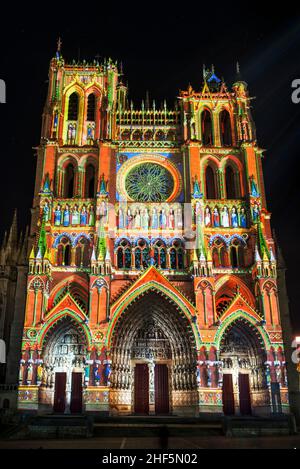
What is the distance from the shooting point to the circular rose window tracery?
128 ft

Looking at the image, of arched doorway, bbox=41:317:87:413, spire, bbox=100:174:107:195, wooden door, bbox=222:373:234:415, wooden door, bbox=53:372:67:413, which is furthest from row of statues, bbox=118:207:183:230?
wooden door, bbox=53:372:67:413

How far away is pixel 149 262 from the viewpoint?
34875mm

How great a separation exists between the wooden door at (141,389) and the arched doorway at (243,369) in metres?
5.63

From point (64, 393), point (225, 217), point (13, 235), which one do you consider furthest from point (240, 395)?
point (13, 235)

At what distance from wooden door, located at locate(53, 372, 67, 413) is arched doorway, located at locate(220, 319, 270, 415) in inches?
454

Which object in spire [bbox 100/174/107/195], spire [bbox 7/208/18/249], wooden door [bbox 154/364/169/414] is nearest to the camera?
wooden door [bbox 154/364/169/414]

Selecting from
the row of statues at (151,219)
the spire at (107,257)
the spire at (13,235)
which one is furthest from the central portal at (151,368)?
the spire at (13,235)

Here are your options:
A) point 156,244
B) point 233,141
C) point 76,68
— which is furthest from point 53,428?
point 76,68

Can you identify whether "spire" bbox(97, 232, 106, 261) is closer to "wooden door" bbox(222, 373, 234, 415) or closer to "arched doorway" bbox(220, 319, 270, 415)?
"arched doorway" bbox(220, 319, 270, 415)

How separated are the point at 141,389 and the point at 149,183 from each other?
16.8 m

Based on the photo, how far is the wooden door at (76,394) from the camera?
32375mm

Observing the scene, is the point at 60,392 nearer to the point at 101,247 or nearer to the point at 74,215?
the point at 101,247

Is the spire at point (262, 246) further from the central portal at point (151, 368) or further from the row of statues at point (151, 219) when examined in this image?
the central portal at point (151, 368)

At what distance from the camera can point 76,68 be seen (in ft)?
143
